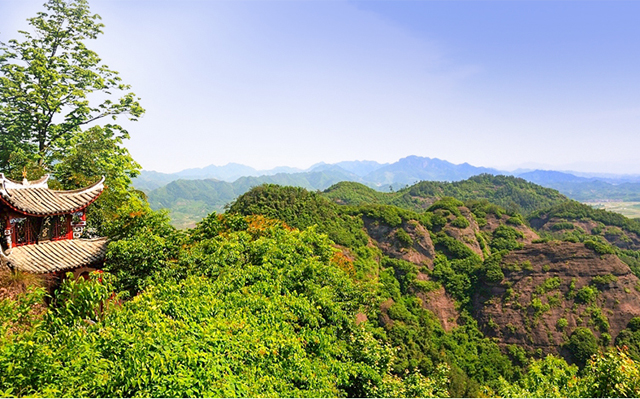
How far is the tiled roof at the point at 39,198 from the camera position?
9.48m

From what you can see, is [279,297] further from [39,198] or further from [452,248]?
[452,248]

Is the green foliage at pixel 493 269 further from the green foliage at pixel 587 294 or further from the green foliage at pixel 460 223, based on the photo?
the green foliage at pixel 460 223

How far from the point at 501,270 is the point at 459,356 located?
35.2 feet

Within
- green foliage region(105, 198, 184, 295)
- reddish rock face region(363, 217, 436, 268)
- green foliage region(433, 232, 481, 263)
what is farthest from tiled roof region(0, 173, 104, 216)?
green foliage region(433, 232, 481, 263)

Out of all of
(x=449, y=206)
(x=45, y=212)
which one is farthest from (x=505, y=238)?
(x=45, y=212)

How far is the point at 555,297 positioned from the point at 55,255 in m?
33.9

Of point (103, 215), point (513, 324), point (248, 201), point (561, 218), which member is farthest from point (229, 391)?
point (561, 218)

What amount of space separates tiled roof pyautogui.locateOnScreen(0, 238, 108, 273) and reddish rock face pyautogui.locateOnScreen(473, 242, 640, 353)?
29.0 meters

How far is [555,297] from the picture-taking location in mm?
28578

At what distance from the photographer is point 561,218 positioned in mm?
68062

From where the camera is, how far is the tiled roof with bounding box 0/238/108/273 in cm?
947

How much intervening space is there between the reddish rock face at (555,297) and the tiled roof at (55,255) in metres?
29.0

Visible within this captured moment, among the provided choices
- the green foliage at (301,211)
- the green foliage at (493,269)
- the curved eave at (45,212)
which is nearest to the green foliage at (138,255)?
the curved eave at (45,212)

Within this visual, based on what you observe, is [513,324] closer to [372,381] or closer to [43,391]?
[372,381]
